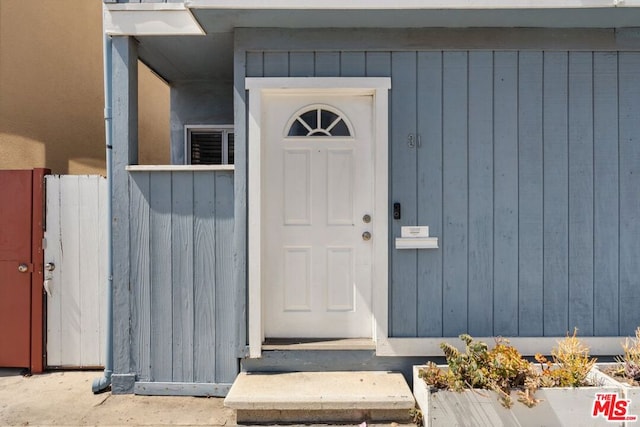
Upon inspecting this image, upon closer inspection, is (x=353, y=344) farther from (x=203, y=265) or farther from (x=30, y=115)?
(x=30, y=115)

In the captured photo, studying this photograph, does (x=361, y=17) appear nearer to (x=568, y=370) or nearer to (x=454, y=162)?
(x=454, y=162)

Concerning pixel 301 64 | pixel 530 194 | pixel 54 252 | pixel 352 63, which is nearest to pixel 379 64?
pixel 352 63

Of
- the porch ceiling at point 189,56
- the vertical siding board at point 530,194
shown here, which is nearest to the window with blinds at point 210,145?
the porch ceiling at point 189,56

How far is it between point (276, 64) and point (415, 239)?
5.37 ft

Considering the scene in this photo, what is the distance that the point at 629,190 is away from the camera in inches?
122

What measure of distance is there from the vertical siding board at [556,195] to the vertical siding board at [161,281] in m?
2.80

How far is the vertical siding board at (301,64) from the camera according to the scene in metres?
3.08

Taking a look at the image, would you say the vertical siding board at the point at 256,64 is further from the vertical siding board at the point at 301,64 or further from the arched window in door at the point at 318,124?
the arched window in door at the point at 318,124

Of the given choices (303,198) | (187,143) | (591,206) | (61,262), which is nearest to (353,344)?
(303,198)

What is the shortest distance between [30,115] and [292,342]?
4046 millimetres

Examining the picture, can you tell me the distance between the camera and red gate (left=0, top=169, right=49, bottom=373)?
3449mm

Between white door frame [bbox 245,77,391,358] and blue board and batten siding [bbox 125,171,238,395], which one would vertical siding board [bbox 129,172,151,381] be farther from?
white door frame [bbox 245,77,391,358]

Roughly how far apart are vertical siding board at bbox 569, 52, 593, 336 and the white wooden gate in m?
3.68

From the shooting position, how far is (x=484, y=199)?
3090 mm
